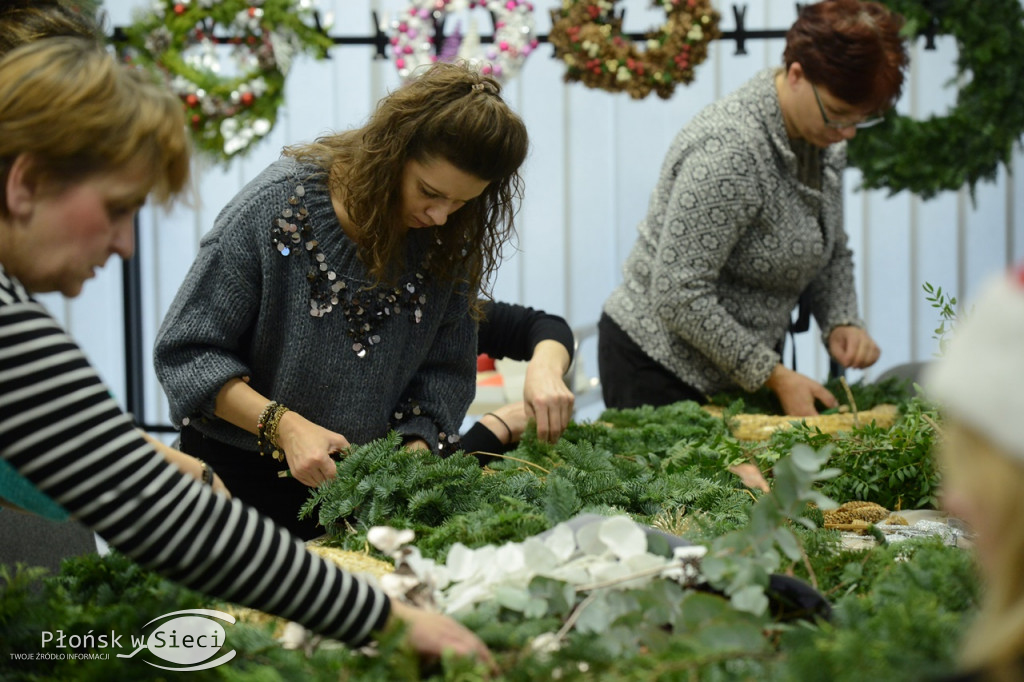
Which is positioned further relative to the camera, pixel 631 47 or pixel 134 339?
pixel 134 339

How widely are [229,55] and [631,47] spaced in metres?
1.49

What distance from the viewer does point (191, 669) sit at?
872mm

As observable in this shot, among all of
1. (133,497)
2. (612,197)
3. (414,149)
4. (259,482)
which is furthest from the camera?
(612,197)

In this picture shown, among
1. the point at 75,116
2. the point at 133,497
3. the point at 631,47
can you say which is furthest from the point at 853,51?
the point at 133,497

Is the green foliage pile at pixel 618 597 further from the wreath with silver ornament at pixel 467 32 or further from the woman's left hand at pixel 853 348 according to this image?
the wreath with silver ornament at pixel 467 32

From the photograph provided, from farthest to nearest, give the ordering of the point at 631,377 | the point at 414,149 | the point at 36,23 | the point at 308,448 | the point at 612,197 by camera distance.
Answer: the point at 612,197, the point at 631,377, the point at 414,149, the point at 308,448, the point at 36,23

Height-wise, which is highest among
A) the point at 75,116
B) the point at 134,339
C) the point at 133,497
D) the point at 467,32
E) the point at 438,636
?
the point at 467,32

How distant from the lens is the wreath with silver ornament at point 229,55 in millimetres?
3762

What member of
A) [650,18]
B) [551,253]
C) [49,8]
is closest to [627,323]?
[49,8]

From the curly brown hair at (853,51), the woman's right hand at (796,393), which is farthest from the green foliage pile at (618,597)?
the curly brown hair at (853,51)

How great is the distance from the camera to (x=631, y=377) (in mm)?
2609

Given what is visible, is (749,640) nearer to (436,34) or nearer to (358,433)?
(358,433)

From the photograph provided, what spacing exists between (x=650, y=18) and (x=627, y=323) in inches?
103

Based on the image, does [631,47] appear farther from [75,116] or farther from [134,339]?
[75,116]
